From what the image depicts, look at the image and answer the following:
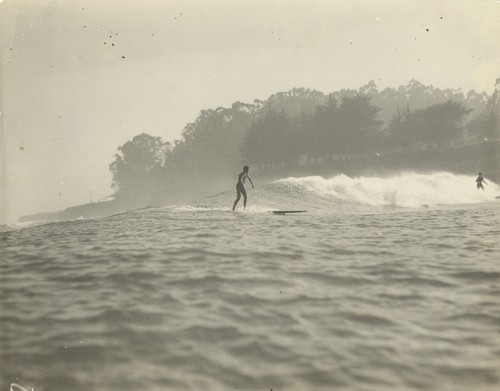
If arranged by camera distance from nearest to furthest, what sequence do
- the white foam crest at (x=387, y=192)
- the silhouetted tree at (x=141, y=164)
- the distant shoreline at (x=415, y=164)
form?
the white foam crest at (x=387, y=192), the distant shoreline at (x=415, y=164), the silhouetted tree at (x=141, y=164)

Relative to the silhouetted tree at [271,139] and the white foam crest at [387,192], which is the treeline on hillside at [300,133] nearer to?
the silhouetted tree at [271,139]

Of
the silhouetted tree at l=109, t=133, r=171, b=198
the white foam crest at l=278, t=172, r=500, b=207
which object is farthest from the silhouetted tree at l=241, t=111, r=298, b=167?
the silhouetted tree at l=109, t=133, r=171, b=198

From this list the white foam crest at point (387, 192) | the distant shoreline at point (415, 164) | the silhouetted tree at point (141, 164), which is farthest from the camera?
the silhouetted tree at point (141, 164)

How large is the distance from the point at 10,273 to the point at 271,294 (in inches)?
194

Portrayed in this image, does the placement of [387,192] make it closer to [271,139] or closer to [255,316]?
[255,316]

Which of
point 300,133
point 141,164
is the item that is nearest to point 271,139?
point 300,133

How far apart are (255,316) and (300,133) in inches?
2453

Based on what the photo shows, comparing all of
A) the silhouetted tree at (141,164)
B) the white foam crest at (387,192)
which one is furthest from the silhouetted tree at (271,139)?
the silhouetted tree at (141,164)

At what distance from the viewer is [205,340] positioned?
13.3 feet

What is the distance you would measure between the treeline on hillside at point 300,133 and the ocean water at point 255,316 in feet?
185

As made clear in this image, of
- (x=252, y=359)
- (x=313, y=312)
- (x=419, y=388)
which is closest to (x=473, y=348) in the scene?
(x=419, y=388)

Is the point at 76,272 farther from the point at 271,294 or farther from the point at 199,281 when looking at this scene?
the point at 271,294

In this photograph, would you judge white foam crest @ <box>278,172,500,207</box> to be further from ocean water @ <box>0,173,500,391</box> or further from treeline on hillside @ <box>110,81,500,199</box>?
treeline on hillside @ <box>110,81,500,199</box>

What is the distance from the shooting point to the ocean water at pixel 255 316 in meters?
3.43
